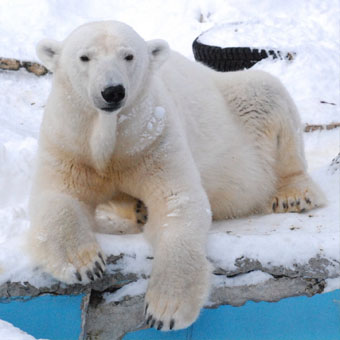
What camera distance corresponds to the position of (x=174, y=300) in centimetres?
215

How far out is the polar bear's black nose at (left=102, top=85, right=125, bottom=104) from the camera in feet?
7.14

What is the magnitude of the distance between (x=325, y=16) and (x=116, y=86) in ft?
23.3

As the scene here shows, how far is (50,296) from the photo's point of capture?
92.3 inches

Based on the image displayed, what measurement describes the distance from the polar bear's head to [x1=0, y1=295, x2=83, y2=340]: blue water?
2.47 ft

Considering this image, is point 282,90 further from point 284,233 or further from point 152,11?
point 152,11

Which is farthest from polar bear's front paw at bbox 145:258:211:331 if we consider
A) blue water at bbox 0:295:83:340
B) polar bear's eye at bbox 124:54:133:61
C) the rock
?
polar bear's eye at bbox 124:54:133:61

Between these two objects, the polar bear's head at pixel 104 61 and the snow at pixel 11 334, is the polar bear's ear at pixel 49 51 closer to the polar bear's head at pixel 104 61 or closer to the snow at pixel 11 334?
the polar bear's head at pixel 104 61

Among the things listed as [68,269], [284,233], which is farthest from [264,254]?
[68,269]

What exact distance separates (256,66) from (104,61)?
4.75m

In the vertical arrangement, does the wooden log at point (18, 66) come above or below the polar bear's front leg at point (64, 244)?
below

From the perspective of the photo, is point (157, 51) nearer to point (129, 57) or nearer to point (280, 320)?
point (129, 57)

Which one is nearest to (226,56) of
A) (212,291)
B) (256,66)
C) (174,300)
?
(256,66)

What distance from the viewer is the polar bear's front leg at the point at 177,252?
2.15 metres

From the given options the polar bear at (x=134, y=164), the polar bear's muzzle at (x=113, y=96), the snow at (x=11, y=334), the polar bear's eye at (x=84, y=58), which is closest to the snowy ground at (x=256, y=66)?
the snow at (x=11, y=334)
